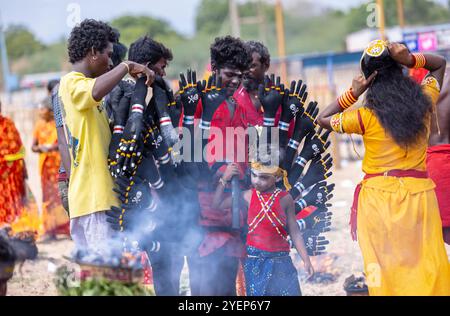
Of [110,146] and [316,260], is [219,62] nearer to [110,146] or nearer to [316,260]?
[110,146]

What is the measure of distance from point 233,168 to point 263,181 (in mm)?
206

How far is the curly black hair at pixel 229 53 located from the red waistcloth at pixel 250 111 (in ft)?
0.74

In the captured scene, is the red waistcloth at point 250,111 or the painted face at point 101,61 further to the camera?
the red waistcloth at point 250,111

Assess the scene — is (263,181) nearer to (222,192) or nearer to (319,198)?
(222,192)

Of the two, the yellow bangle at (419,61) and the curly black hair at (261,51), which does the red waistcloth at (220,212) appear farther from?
the yellow bangle at (419,61)

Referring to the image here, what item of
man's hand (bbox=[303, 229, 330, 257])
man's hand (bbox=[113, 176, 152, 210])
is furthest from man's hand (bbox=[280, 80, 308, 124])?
man's hand (bbox=[113, 176, 152, 210])

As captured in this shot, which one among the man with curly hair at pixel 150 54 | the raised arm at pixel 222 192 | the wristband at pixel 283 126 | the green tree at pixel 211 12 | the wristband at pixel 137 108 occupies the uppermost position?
the green tree at pixel 211 12

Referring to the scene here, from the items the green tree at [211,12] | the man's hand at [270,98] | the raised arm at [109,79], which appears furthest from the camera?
the green tree at [211,12]

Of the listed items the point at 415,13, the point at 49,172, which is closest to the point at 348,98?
the point at 49,172

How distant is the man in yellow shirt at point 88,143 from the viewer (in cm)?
411

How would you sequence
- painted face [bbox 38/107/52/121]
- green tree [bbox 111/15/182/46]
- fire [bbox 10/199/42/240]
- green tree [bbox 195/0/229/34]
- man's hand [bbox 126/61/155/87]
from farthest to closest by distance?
1. green tree [bbox 195/0/229/34]
2. green tree [bbox 111/15/182/46]
3. painted face [bbox 38/107/52/121]
4. fire [bbox 10/199/42/240]
5. man's hand [bbox 126/61/155/87]

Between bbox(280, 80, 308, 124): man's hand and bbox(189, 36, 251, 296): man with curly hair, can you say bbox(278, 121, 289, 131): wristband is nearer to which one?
bbox(280, 80, 308, 124): man's hand

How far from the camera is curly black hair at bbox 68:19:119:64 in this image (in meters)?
4.14

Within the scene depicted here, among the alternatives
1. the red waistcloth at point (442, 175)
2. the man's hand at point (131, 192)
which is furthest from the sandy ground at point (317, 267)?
the red waistcloth at point (442, 175)
